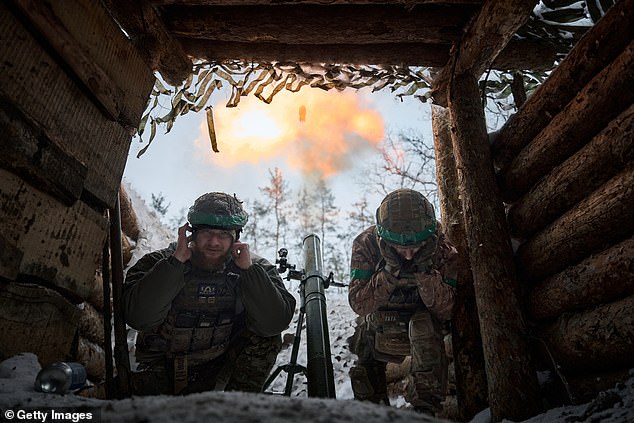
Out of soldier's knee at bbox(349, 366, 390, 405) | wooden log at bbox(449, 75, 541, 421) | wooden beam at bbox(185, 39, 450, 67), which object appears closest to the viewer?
wooden log at bbox(449, 75, 541, 421)

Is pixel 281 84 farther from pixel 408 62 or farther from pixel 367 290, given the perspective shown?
pixel 367 290

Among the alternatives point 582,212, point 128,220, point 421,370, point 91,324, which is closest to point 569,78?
point 582,212

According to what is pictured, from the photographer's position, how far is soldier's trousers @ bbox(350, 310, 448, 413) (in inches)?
133

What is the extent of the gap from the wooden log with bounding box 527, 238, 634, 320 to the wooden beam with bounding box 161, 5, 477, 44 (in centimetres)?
200

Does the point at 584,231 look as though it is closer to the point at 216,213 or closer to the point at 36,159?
the point at 216,213

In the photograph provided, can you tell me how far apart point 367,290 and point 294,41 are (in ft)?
8.00

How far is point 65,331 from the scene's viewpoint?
1984mm

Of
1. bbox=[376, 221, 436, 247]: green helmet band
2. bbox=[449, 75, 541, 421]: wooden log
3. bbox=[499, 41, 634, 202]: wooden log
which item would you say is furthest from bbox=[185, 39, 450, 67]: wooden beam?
bbox=[376, 221, 436, 247]: green helmet band

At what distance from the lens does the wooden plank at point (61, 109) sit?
178cm

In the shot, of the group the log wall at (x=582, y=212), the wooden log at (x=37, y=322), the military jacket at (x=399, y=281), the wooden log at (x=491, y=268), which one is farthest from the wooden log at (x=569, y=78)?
the wooden log at (x=37, y=322)

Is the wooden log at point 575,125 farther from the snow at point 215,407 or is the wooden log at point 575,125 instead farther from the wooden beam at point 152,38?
the wooden beam at point 152,38

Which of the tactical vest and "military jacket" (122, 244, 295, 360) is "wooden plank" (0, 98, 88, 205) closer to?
"military jacket" (122, 244, 295, 360)

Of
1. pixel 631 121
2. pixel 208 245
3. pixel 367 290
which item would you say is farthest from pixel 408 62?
pixel 208 245

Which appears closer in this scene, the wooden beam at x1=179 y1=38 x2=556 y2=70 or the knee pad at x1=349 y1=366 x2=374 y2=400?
the wooden beam at x1=179 y1=38 x2=556 y2=70
